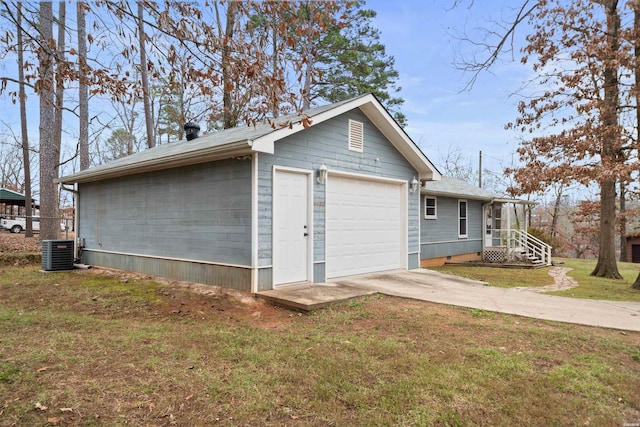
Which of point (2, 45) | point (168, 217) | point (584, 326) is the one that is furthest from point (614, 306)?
point (2, 45)

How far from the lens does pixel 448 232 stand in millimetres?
14641

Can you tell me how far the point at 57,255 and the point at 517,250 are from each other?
623 inches

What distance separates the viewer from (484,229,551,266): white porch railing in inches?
586

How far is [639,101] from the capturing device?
9258 mm

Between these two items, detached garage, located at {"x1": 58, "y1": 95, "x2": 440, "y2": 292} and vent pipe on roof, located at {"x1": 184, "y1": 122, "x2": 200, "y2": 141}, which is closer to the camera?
detached garage, located at {"x1": 58, "y1": 95, "x2": 440, "y2": 292}

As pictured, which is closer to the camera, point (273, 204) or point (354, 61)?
point (273, 204)

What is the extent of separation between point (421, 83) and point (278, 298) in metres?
14.1

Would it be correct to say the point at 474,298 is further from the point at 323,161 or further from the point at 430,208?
the point at 430,208

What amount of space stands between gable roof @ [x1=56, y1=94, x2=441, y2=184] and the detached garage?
3cm

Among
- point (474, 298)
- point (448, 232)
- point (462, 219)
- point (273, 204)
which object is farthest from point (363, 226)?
point (462, 219)

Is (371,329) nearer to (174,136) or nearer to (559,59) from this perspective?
(559,59)

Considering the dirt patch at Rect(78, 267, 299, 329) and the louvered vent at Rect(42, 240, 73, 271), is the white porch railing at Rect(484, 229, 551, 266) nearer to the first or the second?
the dirt patch at Rect(78, 267, 299, 329)

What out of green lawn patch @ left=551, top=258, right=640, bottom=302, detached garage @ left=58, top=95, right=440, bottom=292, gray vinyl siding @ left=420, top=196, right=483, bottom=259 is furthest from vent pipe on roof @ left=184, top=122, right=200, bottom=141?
Answer: green lawn patch @ left=551, top=258, right=640, bottom=302

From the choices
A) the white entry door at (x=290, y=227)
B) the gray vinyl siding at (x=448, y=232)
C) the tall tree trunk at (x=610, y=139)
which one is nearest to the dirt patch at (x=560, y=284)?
the tall tree trunk at (x=610, y=139)
